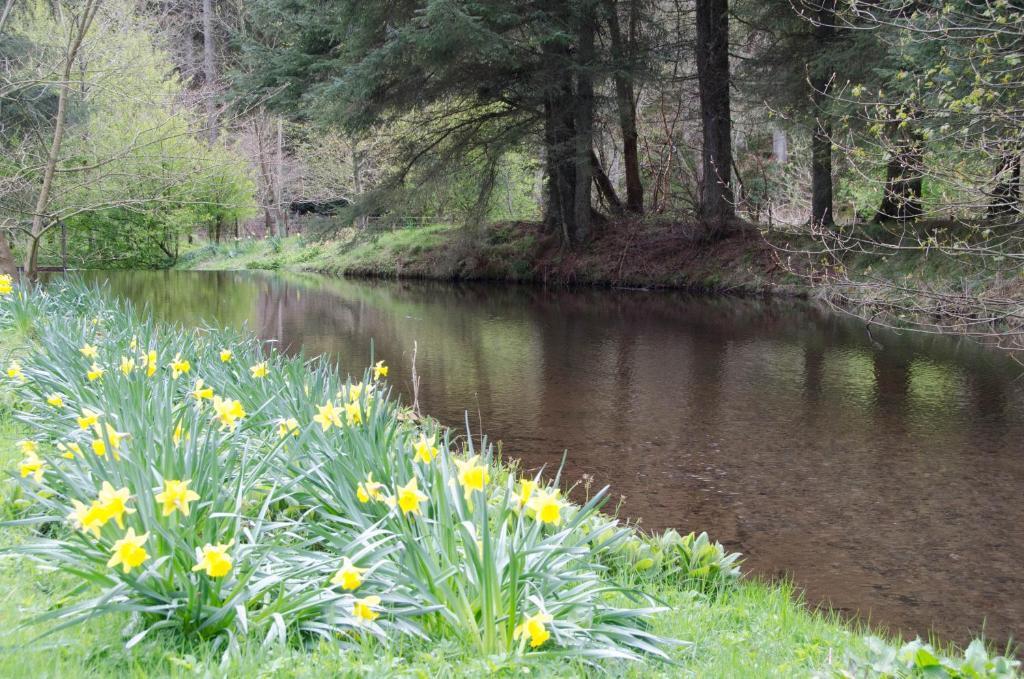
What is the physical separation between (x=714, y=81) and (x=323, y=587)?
55.0 ft

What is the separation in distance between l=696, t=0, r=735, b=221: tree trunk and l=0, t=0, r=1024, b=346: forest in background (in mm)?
43

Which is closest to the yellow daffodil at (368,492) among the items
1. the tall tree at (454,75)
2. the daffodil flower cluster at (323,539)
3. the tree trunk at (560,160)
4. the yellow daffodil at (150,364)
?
the daffodil flower cluster at (323,539)

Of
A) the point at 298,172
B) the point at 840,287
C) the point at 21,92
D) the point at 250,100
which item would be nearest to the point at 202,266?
the point at 298,172

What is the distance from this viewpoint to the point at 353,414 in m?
3.64

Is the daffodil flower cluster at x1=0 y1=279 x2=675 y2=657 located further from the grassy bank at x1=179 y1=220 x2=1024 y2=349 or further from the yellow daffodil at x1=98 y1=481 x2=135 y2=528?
the grassy bank at x1=179 y1=220 x2=1024 y2=349

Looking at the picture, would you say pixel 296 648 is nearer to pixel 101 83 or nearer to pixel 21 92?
pixel 101 83

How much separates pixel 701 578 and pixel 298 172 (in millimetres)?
32768

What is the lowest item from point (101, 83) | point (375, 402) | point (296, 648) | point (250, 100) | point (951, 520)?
point (951, 520)

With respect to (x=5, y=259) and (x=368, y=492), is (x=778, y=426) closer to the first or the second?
(x=368, y=492)

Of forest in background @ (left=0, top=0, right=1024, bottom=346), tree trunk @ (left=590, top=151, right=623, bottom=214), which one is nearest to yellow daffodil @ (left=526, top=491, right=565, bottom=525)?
forest in background @ (left=0, top=0, right=1024, bottom=346)

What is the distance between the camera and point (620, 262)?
64.6ft

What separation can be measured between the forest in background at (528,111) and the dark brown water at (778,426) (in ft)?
4.91

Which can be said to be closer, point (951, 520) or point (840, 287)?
point (951, 520)

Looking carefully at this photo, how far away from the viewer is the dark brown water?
4.23 metres
